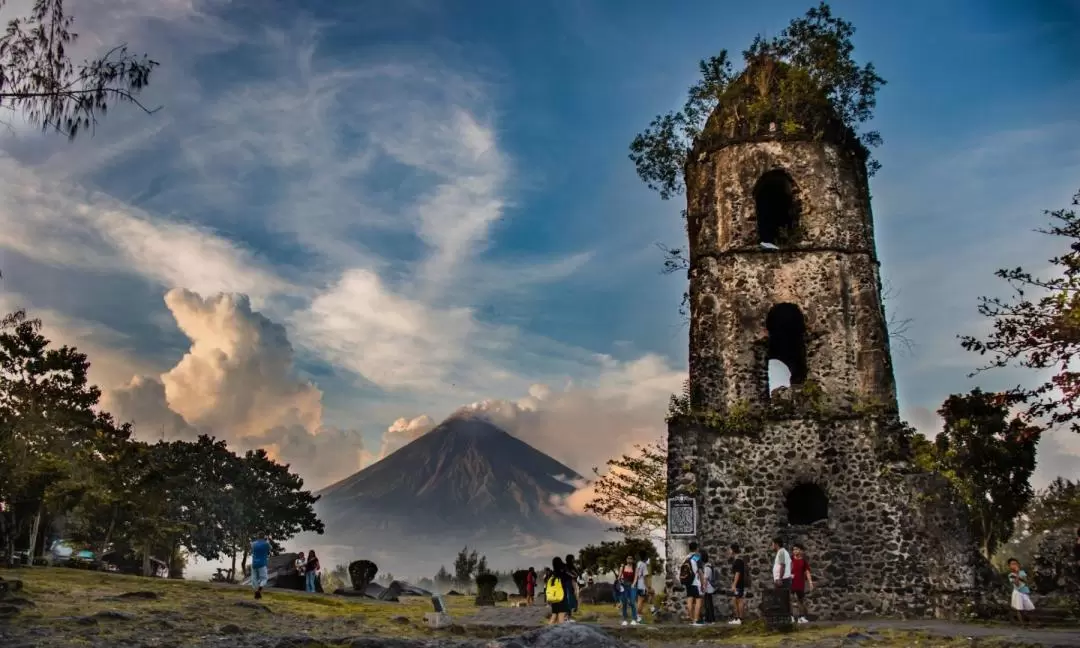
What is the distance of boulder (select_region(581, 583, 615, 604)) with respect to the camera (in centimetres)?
2494

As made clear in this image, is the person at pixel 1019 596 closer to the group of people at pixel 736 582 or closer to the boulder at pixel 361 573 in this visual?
the group of people at pixel 736 582

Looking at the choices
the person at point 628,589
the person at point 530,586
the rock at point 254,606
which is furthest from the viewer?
the person at point 530,586

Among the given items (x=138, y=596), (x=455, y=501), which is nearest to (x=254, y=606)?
(x=138, y=596)

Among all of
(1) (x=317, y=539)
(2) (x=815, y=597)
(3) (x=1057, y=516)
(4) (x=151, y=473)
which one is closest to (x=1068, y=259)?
(2) (x=815, y=597)

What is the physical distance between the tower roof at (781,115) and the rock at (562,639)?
1371 centimetres

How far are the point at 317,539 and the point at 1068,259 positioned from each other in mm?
186837

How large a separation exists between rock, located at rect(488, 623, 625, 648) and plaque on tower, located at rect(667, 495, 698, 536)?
900 centimetres

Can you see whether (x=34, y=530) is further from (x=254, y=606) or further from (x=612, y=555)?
(x=612, y=555)

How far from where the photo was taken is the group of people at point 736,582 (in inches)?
579

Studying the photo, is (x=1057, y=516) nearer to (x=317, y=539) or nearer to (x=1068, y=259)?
(x=1068, y=259)

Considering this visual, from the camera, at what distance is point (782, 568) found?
48.5 feet

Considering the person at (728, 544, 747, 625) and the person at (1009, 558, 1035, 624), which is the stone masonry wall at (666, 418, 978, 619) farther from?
the person at (1009, 558, 1035, 624)

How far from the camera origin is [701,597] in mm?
15375

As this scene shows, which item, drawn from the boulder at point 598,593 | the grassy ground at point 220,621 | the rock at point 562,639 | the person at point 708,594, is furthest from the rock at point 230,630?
the boulder at point 598,593
